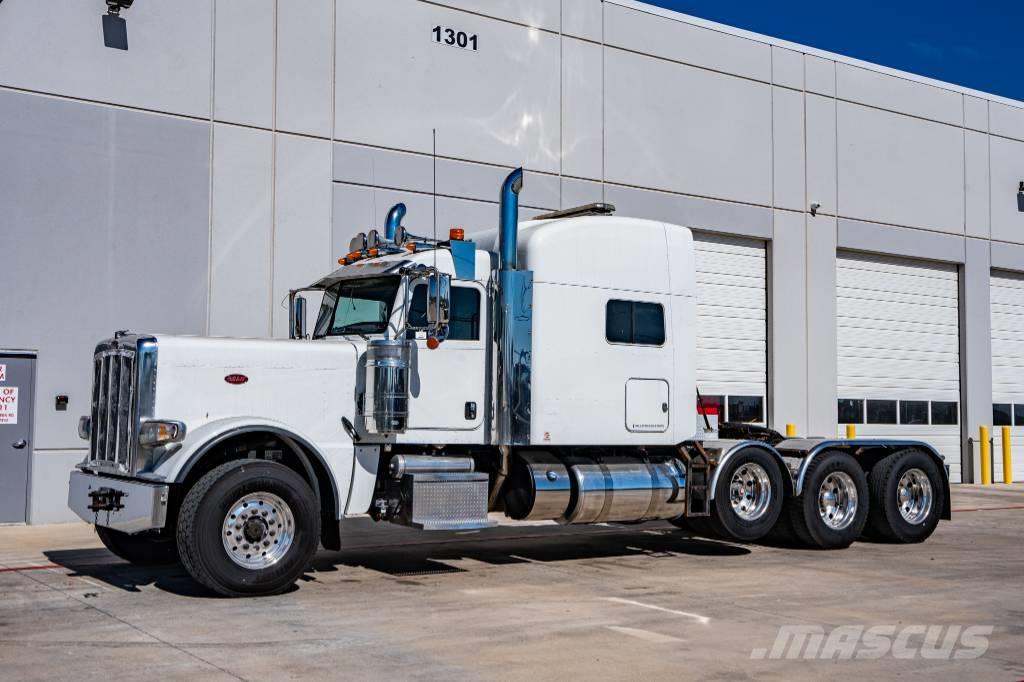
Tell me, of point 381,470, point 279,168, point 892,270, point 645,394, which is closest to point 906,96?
point 892,270

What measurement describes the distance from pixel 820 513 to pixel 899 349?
12.6 m

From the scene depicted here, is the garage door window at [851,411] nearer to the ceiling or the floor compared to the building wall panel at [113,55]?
nearer to the floor

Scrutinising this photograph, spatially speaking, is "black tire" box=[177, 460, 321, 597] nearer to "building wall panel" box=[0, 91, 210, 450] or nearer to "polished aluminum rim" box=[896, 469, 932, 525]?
"building wall panel" box=[0, 91, 210, 450]

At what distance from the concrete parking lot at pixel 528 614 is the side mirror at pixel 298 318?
228 cm

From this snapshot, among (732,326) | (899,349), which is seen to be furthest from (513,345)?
(899,349)

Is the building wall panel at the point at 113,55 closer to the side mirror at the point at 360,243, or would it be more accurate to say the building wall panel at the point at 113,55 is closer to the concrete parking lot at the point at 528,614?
the side mirror at the point at 360,243

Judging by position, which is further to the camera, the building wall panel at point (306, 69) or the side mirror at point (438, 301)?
the building wall panel at point (306, 69)

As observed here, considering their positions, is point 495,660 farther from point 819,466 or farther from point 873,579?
point 819,466

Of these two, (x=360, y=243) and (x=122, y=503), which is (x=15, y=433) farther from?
(x=122, y=503)

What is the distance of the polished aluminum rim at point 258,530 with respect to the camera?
9.09 meters

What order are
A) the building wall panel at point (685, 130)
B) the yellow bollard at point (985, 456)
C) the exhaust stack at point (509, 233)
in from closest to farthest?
the exhaust stack at point (509, 233)
the building wall panel at point (685, 130)
the yellow bollard at point (985, 456)

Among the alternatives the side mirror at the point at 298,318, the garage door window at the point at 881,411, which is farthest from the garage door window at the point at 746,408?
the side mirror at the point at 298,318

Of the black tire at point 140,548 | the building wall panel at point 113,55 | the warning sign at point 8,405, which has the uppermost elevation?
the building wall panel at point 113,55

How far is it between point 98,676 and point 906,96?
22186 mm
